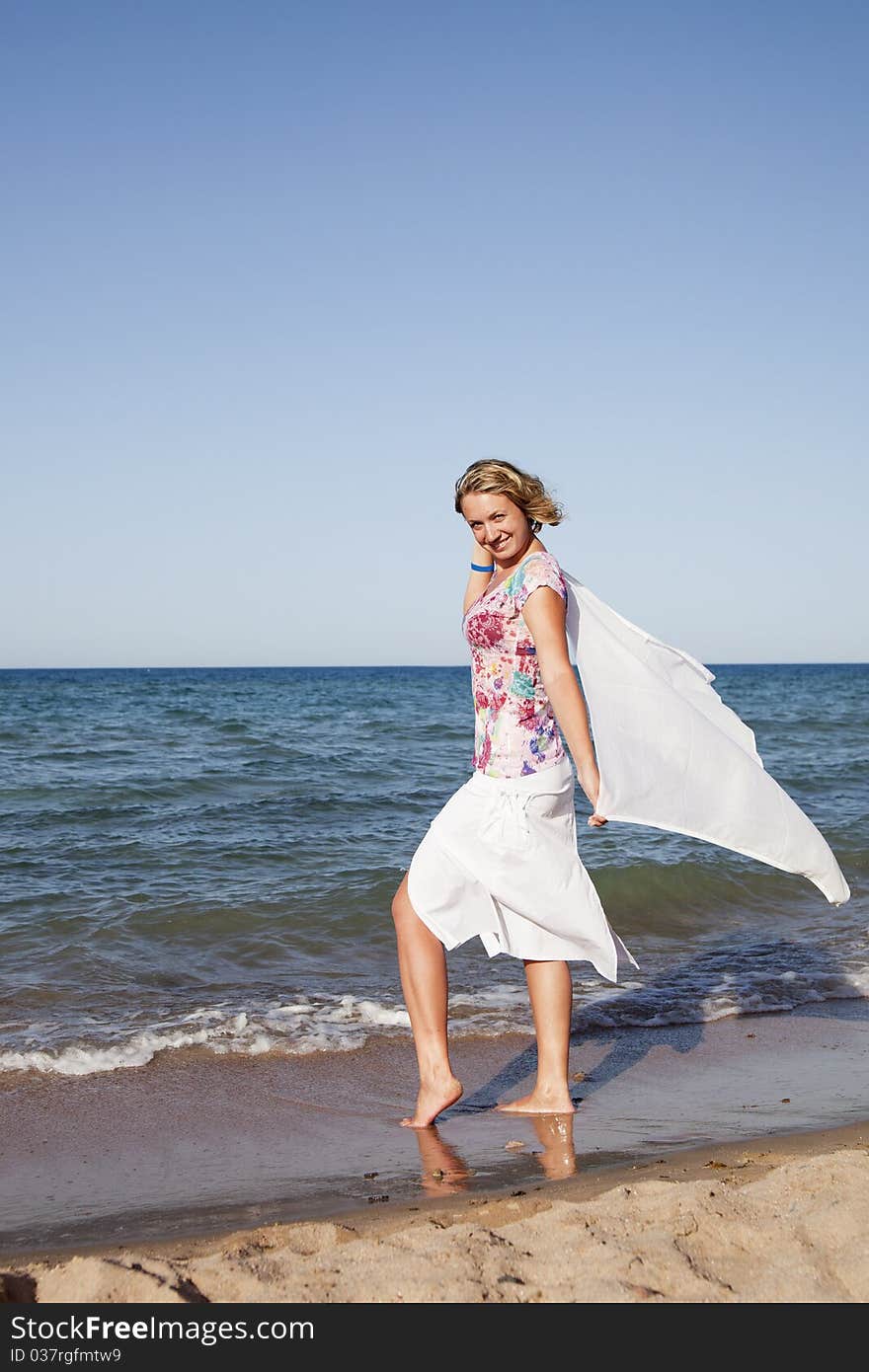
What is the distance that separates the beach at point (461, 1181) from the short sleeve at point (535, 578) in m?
1.71

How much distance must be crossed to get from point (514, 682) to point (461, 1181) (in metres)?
1.48

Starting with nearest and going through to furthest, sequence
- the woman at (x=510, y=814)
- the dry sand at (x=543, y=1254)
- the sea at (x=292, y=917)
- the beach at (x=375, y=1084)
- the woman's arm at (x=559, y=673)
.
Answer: the dry sand at (x=543, y=1254) → the beach at (x=375, y=1084) → the woman's arm at (x=559, y=673) → the woman at (x=510, y=814) → the sea at (x=292, y=917)

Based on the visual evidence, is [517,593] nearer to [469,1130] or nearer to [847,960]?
[469,1130]

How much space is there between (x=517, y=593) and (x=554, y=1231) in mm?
1806

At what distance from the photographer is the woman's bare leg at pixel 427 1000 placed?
3.70 meters

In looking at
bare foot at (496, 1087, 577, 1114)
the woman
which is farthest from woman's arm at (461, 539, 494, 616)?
bare foot at (496, 1087, 577, 1114)

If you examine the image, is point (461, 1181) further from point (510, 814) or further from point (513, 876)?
point (510, 814)

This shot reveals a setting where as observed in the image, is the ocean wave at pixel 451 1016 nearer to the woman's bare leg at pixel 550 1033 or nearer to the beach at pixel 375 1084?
the beach at pixel 375 1084

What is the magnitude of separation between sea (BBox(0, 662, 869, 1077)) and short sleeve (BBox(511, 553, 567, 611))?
7.60 feet

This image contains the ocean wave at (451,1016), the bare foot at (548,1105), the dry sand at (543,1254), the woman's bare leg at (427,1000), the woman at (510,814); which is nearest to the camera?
the dry sand at (543,1254)

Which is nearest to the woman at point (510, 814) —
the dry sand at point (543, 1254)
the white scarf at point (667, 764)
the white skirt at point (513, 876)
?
the white skirt at point (513, 876)

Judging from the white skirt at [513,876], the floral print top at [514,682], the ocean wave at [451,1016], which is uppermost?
the floral print top at [514,682]

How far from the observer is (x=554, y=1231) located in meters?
2.68

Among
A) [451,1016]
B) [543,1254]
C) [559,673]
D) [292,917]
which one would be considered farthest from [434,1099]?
[292,917]
